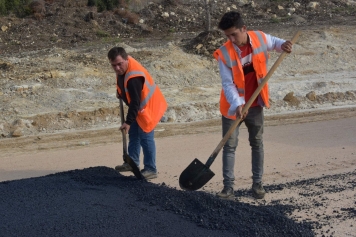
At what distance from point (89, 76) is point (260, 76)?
6.41m

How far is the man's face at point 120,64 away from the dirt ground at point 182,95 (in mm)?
1414

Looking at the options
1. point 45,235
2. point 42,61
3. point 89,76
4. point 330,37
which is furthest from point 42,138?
point 330,37

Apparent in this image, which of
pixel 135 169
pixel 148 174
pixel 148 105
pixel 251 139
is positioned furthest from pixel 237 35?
pixel 148 174

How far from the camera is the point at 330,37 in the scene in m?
14.2

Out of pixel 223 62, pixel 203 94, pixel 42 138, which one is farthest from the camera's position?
pixel 203 94

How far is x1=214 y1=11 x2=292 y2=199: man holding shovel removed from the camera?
17.4ft

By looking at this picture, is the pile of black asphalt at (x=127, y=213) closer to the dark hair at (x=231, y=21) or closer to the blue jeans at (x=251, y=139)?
the blue jeans at (x=251, y=139)

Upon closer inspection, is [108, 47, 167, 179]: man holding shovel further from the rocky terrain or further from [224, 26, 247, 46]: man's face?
the rocky terrain

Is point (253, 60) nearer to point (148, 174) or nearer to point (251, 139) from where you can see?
point (251, 139)

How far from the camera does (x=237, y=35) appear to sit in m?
5.30

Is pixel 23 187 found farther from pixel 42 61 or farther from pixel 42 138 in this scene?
pixel 42 61

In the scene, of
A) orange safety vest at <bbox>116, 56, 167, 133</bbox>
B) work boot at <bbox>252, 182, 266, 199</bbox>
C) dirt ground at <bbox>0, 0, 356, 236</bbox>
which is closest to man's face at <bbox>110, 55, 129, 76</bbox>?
orange safety vest at <bbox>116, 56, 167, 133</bbox>

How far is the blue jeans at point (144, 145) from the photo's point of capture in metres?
6.58

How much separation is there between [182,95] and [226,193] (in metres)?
5.21
